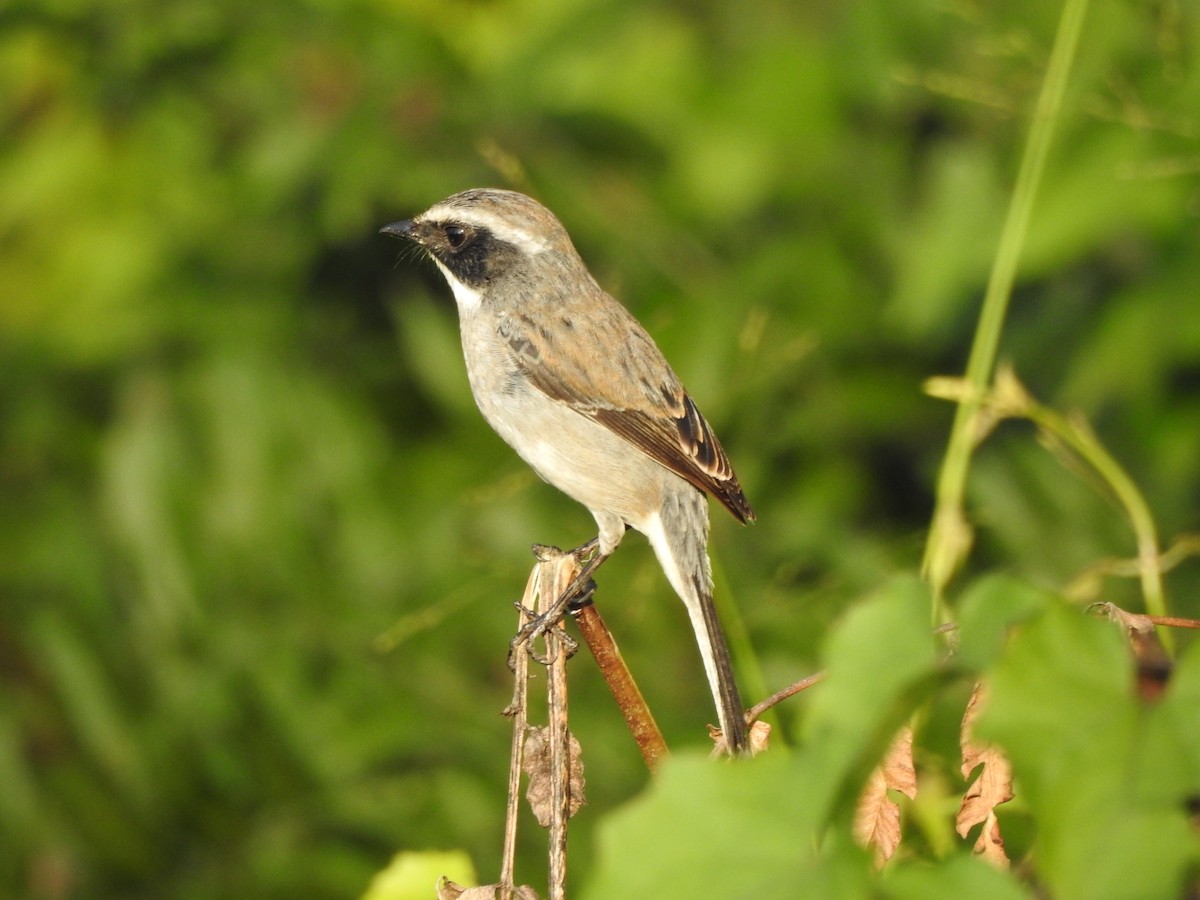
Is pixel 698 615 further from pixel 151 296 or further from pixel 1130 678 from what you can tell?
pixel 151 296

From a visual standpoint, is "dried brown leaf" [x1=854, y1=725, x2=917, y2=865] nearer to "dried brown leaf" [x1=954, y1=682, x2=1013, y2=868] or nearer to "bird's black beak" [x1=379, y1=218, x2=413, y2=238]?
"dried brown leaf" [x1=954, y1=682, x2=1013, y2=868]

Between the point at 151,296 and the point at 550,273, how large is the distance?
2.50 meters

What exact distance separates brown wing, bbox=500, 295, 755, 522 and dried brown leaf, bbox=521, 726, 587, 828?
1710 mm

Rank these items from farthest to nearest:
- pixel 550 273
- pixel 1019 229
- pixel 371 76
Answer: pixel 371 76, pixel 550 273, pixel 1019 229

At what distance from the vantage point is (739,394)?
5.00 m

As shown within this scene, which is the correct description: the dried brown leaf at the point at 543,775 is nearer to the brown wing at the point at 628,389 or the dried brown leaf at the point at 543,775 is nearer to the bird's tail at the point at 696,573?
the bird's tail at the point at 696,573

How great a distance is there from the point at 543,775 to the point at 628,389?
2.01m

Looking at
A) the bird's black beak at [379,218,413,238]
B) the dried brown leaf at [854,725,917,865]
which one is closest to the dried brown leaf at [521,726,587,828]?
the dried brown leaf at [854,725,917,865]

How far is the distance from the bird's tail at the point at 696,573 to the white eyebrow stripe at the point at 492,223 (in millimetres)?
926

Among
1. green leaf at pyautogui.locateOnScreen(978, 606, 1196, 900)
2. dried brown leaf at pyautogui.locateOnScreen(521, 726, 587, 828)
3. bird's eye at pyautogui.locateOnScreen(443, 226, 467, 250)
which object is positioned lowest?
dried brown leaf at pyautogui.locateOnScreen(521, 726, 587, 828)

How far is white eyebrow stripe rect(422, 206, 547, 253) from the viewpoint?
4.41 meters

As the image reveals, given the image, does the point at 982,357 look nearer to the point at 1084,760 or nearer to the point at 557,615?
the point at 557,615

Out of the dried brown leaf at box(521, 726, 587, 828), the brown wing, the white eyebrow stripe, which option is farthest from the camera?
the white eyebrow stripe

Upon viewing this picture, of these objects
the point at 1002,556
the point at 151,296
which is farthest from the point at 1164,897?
the point at 151,296
